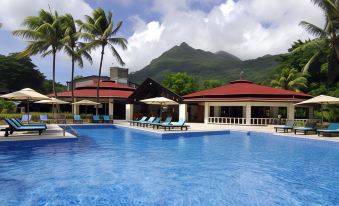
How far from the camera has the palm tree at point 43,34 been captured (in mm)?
25188

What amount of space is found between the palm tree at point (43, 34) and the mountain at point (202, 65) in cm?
6285

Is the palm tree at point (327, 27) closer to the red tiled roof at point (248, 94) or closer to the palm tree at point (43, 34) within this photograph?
the red tiled roof at point (248, 94)

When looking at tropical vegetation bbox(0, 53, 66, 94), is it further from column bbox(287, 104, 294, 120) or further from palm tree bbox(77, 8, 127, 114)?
column bbox(287, 104, 294, 120)

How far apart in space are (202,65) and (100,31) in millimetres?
77199

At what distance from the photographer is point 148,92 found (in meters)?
30.5

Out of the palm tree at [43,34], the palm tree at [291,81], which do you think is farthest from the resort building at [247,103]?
the palm tree at [43,34]

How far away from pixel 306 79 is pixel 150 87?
844 inches

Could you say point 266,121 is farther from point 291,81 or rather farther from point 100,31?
point 100,31

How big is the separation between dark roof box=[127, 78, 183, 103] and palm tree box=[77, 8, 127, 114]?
4.02 metres

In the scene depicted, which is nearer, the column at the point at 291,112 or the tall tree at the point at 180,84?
the column at the point at 291,112

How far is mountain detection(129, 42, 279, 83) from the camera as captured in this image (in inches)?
3467

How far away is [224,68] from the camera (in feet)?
327

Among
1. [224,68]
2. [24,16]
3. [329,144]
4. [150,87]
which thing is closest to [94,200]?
[329,144]

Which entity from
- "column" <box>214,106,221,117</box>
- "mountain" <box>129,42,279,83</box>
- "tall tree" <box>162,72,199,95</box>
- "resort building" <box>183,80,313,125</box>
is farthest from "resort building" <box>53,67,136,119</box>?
"mountain" <box>129,42,279,83</box>
